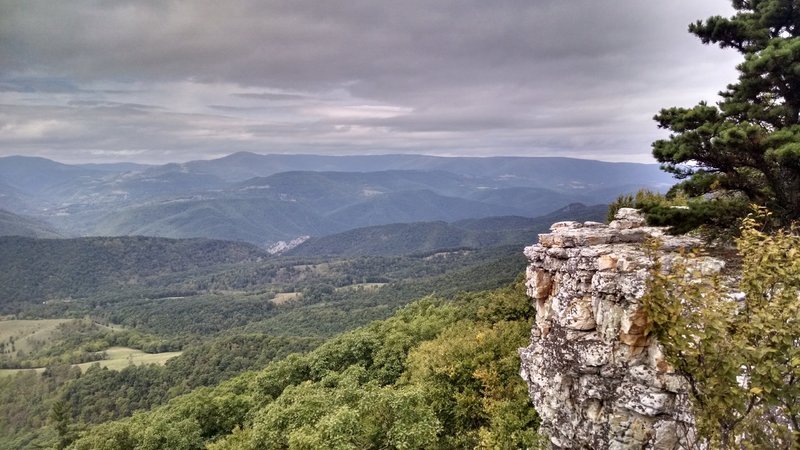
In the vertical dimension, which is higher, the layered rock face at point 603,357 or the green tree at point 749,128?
the green tree at point 749,128

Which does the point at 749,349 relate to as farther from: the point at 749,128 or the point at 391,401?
the point at 391,401

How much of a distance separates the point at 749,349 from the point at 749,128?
11222mm

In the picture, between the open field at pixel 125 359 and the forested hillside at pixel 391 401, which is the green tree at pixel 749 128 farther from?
the open field at pixel 125 359

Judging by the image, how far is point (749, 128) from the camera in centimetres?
1533

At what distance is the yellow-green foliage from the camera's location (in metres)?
7.61

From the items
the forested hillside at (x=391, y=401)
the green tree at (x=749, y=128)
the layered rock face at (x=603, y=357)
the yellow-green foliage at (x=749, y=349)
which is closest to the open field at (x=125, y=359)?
the forested hillside at (x=391, y=401)

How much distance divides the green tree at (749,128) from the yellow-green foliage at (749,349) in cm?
847

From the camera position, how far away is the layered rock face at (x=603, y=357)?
15.3 m

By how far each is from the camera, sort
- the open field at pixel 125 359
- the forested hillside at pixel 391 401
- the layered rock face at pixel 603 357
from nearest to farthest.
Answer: the layered rock face at pixel 603 357 → the forested hillside at pixel 391 401 → the open field at pixel 125 359

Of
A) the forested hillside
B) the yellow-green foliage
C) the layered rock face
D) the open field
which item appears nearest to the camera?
the yellow-green foliage

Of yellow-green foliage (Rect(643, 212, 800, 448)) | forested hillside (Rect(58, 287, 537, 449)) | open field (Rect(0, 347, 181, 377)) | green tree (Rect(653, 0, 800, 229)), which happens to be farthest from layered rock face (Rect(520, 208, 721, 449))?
open field (Rect(0, 347, 181, 377))

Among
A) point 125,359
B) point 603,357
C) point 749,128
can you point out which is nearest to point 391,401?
point 603,357

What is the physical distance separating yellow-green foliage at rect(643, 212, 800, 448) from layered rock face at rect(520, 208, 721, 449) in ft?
19.3

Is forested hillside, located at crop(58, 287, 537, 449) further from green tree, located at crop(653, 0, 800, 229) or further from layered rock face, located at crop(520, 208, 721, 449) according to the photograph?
green tree, located at crop(653, 0, 800, 229)
